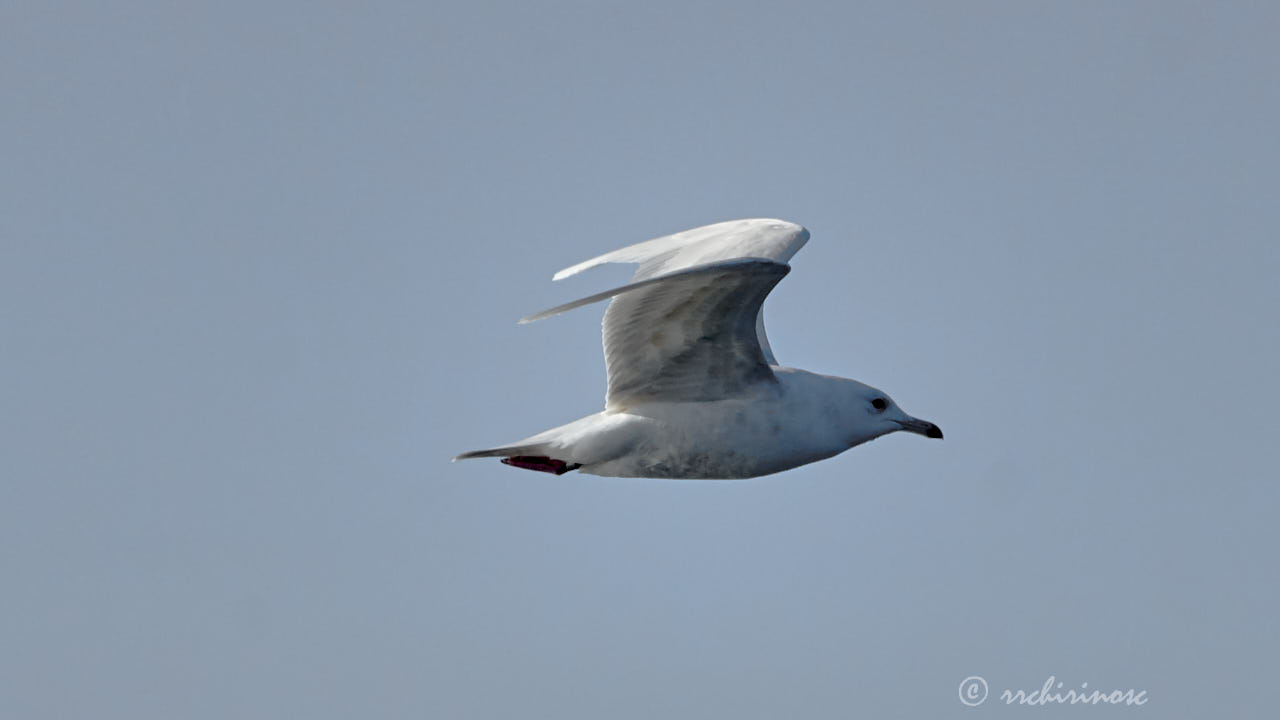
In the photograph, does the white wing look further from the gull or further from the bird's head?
the bird's head

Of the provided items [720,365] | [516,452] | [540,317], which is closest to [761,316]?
[720,365]

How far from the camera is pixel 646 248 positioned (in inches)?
776

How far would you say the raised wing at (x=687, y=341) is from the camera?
53.9ft

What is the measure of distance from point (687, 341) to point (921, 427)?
3.55 m

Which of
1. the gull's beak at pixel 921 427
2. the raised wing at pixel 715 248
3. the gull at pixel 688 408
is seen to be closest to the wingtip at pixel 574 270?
the raised wing at pixel 715 248

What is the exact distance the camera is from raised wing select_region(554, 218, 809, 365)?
61.3 feet

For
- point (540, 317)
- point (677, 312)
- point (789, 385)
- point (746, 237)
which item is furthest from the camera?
point (746, 237)

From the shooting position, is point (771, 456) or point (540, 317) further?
point (771, 456)

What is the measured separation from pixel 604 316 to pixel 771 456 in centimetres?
235

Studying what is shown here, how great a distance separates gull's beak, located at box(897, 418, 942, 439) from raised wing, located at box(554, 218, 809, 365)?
1.78m

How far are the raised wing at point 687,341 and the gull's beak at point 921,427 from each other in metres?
2.16

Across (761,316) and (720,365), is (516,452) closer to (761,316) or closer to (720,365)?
(720,365)

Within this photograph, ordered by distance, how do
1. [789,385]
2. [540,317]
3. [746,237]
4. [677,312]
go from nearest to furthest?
[540,317] < [677,312] < [789,385] < [746,237]

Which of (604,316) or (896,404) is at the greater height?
(604,316)
